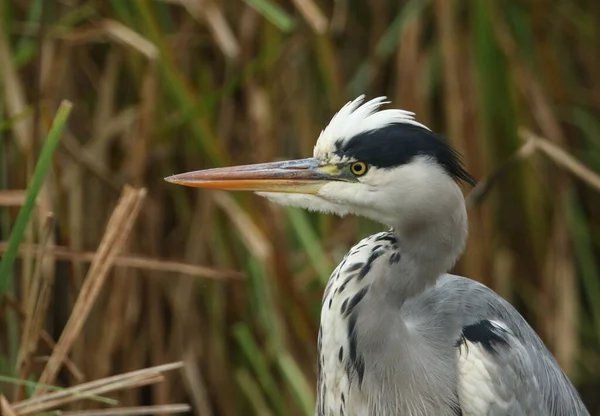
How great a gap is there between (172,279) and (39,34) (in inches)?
37.9

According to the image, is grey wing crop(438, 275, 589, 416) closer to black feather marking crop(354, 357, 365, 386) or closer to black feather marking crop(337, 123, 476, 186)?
black feather marking crop(354, 357, 365, 386)

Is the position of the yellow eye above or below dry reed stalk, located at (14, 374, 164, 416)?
above

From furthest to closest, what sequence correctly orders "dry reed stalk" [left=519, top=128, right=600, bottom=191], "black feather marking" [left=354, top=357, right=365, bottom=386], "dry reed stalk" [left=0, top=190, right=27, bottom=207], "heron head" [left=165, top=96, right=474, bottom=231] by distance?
1. "dry reed stalk" [left=519, top=128, right=600, bottom=191]
2. "dry reed stalk" [left=0, top=190, right=27, bottom=207]
3. "black feather marking" [left=354, top=357, right=365, bottom=386]
4. "heron head" [left=165, top=96, right=474, bottom=231]

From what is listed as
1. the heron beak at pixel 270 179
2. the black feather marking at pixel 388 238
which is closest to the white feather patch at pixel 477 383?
the black feather marking at pixel 388 238

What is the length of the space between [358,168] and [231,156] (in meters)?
1.29

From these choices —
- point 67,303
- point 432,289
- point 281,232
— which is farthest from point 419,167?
point 67,303

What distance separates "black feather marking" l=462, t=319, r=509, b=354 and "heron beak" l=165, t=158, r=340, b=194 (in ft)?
1.53

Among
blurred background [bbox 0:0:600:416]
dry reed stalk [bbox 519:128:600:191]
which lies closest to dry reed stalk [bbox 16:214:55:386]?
blurred background [bbox 0:0:600:416]

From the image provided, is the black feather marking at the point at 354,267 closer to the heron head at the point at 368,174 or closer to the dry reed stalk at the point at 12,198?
the heron head at the point at 368,174

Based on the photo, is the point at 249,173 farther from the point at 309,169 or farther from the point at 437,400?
the point at 437,400

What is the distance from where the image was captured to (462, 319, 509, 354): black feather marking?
7.07ft

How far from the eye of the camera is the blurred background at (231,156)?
3051 mm

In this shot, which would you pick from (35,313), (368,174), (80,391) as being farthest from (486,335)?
(35,313)

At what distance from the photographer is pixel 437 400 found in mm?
2199
